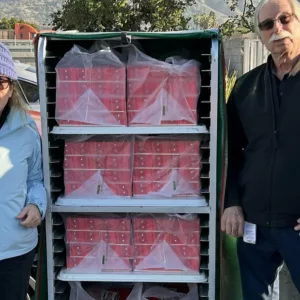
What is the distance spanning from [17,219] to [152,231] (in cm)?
77

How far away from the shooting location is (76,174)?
2.55 metres

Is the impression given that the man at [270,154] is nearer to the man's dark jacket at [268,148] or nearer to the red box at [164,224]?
the man's dark jacket at [268,148]

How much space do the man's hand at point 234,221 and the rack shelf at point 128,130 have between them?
0.44 meters

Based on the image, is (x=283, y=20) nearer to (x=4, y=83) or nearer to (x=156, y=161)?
(x=156, y=161)

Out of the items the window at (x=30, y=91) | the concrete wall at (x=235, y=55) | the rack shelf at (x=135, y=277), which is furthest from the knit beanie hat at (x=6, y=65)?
the concrete wall at (x=235, y=55)

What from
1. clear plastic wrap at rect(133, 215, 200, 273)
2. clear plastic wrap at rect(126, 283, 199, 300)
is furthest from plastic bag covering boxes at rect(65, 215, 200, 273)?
clear plastic wrap at rect(126, 283, 199, 300)

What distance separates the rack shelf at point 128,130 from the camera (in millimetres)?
2391

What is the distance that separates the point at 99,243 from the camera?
2.63 metres

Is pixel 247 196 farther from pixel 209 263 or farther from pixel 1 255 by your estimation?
pixel 1 255

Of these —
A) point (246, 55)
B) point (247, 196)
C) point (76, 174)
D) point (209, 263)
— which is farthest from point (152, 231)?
point (246, 55)

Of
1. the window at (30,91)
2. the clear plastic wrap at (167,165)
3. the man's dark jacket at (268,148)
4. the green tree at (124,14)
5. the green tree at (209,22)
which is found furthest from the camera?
the green tree at (209,22)

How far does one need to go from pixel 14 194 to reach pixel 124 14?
12.5 meters

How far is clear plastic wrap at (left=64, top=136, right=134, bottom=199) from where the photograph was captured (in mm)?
2527

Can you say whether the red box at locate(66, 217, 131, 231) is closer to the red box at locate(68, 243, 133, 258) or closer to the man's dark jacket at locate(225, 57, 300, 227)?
the red box at locate(68, 243, 133, 258)
